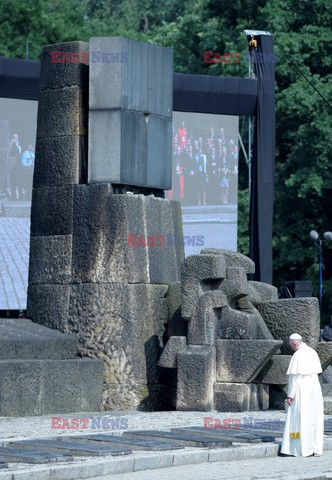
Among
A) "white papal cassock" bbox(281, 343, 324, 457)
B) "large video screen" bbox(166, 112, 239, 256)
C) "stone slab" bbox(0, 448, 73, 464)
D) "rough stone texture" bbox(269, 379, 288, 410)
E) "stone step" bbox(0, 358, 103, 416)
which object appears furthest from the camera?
"large video screen" bbox(166, 112, 239, 256)

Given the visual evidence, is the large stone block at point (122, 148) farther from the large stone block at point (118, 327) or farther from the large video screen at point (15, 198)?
the large video screen at point (15, 198)

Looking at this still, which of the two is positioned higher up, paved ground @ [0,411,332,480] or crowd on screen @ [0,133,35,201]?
crowd on screen @ [0,133,35,201]

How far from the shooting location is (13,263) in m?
24.0

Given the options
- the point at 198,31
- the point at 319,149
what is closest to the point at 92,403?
the point at 319,149

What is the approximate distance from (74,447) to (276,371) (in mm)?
5184

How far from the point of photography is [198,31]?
129ft

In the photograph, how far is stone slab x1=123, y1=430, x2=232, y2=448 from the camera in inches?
468

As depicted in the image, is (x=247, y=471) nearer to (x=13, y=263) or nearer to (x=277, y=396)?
(x=277, y=396)

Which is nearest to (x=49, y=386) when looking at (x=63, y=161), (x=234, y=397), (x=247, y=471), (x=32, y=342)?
(x=32, y=342)

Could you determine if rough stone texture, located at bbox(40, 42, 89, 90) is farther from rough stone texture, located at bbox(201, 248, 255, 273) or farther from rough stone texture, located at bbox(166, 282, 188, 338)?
rough stone texture, located at bbox(166, 282, 188, 338)

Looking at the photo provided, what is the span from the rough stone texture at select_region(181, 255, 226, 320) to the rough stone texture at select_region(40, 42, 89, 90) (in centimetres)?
270

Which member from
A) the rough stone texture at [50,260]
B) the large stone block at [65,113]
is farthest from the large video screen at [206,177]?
the rough stone texture at [50,260]

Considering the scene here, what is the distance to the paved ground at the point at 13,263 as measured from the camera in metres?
23.9

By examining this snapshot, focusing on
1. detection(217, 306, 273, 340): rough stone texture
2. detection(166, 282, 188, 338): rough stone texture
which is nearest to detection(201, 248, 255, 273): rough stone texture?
detection(166, 282, 188, 338): rough stone texture
